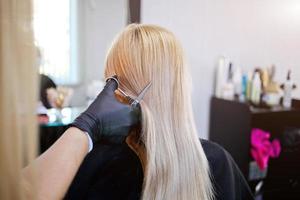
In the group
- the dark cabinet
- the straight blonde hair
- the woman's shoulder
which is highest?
the straight blonde hair

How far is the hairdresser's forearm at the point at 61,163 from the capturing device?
623 mm

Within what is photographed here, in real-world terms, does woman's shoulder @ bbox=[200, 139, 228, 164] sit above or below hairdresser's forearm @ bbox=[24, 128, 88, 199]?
below

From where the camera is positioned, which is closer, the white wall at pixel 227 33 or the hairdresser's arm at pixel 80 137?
the hairdresser's arm at pixel 80 137

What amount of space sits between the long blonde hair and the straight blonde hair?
1.50ft

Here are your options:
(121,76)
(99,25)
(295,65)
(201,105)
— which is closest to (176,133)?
(121,76)

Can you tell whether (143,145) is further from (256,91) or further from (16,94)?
(256,91)

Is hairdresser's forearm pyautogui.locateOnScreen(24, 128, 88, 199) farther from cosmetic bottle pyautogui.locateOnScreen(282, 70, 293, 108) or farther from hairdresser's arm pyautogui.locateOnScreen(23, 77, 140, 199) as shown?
cosmetic bottle pyautogui.locateOnScreen(282, 70, 293, 108)

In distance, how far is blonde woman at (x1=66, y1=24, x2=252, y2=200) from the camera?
2.85ft

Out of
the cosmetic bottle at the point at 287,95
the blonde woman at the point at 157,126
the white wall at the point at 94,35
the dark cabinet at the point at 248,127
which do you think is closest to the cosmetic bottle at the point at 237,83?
the dark cabinet at the point at 248,127

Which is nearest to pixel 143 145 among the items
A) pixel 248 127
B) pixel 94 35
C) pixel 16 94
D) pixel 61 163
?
pixel 61 163

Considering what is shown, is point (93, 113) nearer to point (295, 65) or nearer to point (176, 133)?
point (176, 133)

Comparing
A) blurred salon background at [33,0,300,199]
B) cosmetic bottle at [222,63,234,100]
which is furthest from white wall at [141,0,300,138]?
cosmetic bottle at [222,63,234,100]

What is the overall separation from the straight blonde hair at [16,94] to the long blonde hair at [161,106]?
458 millimetres

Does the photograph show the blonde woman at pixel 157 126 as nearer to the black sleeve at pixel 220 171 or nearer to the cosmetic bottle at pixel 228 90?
the black sleeve at pixel 220 171
